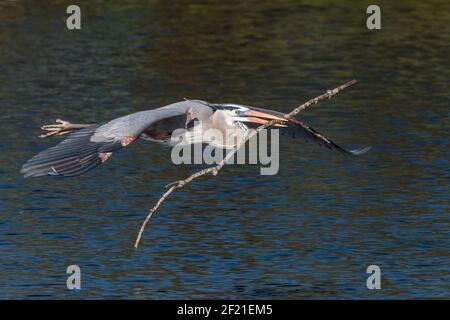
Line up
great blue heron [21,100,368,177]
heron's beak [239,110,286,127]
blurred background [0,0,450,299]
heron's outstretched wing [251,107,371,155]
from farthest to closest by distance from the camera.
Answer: blurred background [0,0,450,299]
heron's outstretched wing [251,107,371,155]
heron's beak [239,110,286,127]
great blue heron [21,100,368,177]

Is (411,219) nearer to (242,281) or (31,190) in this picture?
(242,281)

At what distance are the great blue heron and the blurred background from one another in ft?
5.10

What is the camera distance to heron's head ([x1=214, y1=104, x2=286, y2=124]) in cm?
1551

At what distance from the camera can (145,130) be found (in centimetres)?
1450

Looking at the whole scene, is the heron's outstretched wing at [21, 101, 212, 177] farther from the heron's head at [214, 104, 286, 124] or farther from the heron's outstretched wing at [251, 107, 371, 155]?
the heron's outstretched wing at [251, 107, 371, 155]

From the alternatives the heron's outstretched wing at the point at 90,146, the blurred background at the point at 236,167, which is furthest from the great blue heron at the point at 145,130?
the blurred background at the point at 236,167

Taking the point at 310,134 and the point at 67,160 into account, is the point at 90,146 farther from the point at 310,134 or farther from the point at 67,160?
the point at 310,134

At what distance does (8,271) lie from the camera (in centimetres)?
1628

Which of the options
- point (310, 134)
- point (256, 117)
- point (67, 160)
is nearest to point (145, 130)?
point (67, 160)

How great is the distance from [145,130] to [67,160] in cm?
100

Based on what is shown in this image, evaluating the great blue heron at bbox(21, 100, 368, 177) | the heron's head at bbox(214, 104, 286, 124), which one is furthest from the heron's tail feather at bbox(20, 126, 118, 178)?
the heron's head at bbox(214, 104, 286, 124)

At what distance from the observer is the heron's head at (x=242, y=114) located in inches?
611

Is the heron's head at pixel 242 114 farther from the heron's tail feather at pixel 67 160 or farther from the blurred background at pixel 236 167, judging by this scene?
the heron's tail feather at pixel 67 160
